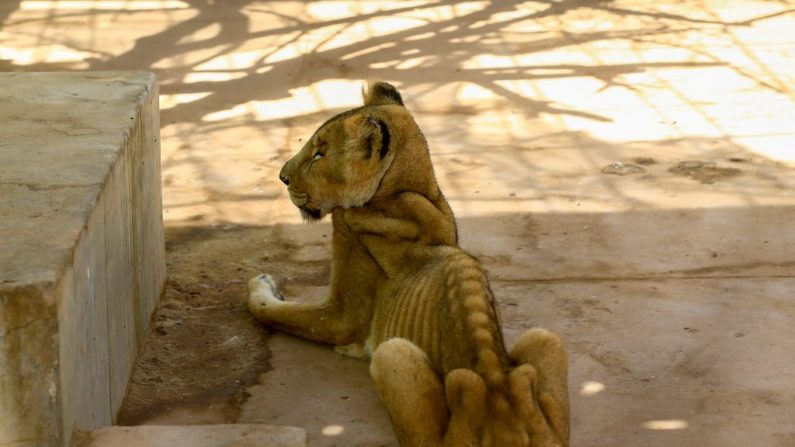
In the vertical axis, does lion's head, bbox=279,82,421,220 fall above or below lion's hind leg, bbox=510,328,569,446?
above

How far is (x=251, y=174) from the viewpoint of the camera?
7.72m

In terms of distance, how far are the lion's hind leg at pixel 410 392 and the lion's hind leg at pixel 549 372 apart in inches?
12.1

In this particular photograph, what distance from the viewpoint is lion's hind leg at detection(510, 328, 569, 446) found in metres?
4.18

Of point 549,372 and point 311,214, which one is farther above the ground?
point 311,214

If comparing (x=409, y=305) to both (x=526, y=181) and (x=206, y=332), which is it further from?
(x=526, y=181)

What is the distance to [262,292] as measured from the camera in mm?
5812

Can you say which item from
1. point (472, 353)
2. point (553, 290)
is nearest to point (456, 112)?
point (553, 290)

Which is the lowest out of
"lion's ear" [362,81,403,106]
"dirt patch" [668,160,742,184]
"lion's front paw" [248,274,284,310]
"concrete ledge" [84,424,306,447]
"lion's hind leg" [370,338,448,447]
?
"dirt patch" [668,160,742,184]

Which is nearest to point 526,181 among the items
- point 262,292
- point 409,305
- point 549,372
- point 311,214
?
point 262,292

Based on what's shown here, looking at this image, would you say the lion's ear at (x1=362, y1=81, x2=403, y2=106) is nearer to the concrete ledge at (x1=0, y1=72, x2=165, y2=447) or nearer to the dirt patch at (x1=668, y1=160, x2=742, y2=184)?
the concrete ledge at (x1=0, y1=72, x2=165, y2=447)

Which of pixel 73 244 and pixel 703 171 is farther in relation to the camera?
pixel 703 171

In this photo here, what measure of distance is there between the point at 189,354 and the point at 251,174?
7.94ft

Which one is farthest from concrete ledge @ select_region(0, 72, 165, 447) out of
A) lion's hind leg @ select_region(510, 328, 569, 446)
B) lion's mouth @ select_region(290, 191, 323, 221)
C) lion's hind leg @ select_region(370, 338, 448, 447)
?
lion's hind leg @ select_region(510, 328, 569, 446)

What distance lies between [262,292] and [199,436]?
1.91 metres
